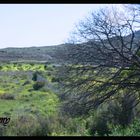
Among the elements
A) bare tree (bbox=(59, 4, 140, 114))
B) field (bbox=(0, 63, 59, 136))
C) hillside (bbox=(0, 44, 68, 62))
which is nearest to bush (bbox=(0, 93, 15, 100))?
field (bbox=(0, 63, 59, 136))

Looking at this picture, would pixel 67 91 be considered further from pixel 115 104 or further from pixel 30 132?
pixel 30 132

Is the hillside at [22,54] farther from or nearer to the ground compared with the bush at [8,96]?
farther from the ground

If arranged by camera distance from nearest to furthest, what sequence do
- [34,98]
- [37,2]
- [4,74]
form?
1. [37,2]
2. [34,98]
3. [4,74]

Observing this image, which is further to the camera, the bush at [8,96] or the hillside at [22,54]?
the hillside at [22,54]

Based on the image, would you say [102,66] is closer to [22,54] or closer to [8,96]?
[8,96]

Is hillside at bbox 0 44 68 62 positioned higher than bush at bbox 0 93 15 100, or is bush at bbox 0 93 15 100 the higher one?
hillside at bbox 0 44 68 62

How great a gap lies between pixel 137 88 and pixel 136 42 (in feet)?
6.07

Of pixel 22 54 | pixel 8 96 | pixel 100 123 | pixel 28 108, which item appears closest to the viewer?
pixel 100 123

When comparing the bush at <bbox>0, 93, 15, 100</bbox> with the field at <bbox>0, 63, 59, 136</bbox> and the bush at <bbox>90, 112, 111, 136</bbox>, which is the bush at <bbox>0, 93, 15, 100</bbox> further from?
the bush at <bbox>90, 112, 111, 136</bbox>

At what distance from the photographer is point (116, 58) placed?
16141 mm

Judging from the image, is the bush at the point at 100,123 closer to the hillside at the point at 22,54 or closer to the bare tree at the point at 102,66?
the bare tree at the point at 102,66

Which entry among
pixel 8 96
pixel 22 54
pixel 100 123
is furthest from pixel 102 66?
pixel 22 54

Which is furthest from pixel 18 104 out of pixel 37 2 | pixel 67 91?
pixel 37 2

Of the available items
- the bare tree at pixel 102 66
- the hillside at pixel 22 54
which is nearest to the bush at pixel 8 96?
the bare tree at pixel 102 66
